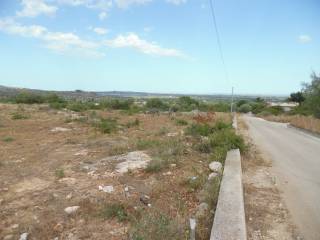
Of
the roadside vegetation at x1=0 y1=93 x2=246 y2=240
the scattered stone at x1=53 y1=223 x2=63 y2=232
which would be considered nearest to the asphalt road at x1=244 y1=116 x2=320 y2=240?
the roadside vegetation at x1=0 y1=93 x2=246 y2=240

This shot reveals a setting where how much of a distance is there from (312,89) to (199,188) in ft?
90.8

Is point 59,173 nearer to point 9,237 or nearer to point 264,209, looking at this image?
point 9,237

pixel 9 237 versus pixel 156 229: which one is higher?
pixel 156 229

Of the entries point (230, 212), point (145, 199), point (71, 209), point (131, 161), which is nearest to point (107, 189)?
point (145, 199)

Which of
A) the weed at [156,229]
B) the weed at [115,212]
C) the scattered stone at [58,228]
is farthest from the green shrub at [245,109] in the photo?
the scattered stone at [58,228]

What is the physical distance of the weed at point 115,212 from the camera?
439 centimetres

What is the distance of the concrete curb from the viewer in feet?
12.0

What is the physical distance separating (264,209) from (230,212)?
1.03 meters

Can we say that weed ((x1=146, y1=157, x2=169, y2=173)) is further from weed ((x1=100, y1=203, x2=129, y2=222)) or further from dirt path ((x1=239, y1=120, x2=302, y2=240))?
weed ((x1=100, y1=203, x2=129, y2=222))

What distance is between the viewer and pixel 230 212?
4.32 meters

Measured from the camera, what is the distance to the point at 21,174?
6859 mm

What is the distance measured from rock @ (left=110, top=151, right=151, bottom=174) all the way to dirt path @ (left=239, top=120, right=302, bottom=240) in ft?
8.19

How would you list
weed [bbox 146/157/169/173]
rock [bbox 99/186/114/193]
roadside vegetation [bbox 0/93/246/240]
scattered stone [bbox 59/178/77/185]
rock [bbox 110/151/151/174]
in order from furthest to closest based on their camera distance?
1. rock [bbox 110/151/151/174]
2. weed [bbox 146/157/169/173]
3. scattered stone [bbox 59/178/77/185]
4. rock [bbox 99/186/114/193]
5. roadside vegetation [bbox 0/93/246/240]

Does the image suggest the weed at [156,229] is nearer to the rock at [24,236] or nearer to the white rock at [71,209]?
the white rock at [71,209]
